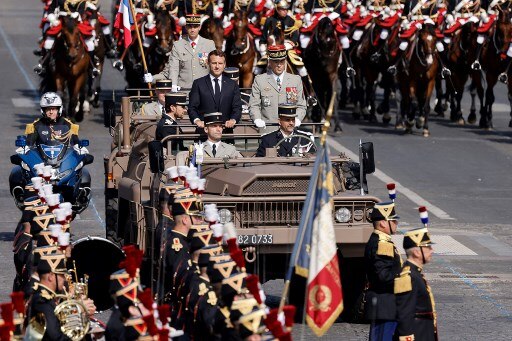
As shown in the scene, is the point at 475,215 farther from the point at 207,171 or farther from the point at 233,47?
the point at 233,47

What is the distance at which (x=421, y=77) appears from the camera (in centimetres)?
3672

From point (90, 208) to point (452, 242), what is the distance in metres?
5.68

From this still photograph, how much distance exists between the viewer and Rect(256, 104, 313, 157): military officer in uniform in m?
19.2

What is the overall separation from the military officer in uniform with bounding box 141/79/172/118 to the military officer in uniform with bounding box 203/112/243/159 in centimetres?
351

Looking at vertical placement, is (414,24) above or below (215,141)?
below

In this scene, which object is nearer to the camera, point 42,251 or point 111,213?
point 42,251

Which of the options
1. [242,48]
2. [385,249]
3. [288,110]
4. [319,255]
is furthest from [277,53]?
[242,48]

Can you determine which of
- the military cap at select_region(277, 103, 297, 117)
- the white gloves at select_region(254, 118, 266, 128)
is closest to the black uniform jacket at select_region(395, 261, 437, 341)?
the military cap at select_region(277, 103, 297, 117)

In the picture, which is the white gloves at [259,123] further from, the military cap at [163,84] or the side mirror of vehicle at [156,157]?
the military cap at [163,84]

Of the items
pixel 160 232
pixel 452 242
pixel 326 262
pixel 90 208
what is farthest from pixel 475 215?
pixel 326 262

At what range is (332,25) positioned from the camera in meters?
36.9

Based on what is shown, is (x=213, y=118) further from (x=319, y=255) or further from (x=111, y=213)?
(x=319, y=255)

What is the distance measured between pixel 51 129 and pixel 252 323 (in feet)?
36.8

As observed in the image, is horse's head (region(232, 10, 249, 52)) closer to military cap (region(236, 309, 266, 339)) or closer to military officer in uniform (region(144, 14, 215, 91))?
military officer in uniform (region(144, 14, 215, 91))
